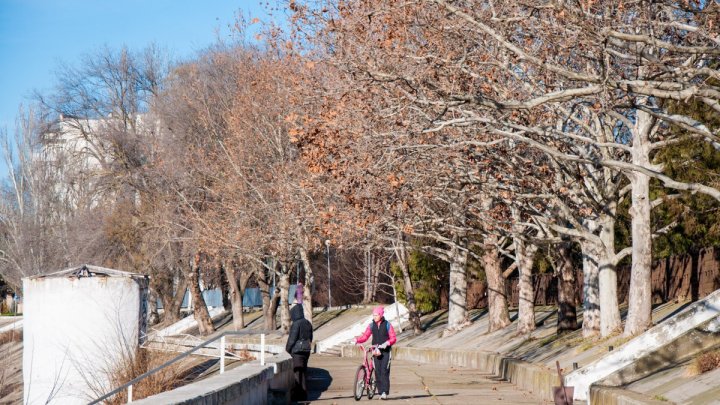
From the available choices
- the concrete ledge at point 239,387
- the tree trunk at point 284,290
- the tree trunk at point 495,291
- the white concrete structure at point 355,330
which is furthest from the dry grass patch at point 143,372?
the tree trunk at point 284,290

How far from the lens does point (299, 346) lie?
21.4 metres

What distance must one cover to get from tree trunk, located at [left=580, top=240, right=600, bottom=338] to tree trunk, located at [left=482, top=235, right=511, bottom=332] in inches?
326

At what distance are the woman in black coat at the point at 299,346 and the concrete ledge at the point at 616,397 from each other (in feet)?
21.7

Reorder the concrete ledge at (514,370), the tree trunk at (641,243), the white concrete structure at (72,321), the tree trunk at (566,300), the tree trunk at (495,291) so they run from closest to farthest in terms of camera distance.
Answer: the concrete ledge at (514,370)
the tree trunk at (641,243)
the tree trunk at (566,300)
the white concrete structure at (72,321)
the tree trunk at (495,291)

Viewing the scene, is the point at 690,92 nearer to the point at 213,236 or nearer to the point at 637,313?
the point at 637,313

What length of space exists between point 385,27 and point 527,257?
1186 cm

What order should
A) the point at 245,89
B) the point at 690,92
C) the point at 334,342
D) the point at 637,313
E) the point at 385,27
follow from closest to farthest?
the point at 690,92 < the point at 637,313 < the point at 385,27 < the point at 245,89 < the point at 334,342

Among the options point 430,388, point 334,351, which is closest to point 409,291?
point 334,351

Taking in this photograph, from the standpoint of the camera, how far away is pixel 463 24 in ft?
68.9

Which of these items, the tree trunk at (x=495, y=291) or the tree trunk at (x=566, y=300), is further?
the tree trunk at (x=495, y=291)

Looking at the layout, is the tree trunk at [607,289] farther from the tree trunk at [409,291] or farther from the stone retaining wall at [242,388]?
the tree trunk at [409,291]

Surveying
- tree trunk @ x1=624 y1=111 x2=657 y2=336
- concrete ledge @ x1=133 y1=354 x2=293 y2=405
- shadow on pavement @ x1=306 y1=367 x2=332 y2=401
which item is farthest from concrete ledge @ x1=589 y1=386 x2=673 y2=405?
shadow on pavement @ x1=306 y1=367 x2=332 y2=401

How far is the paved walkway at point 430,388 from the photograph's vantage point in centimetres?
2128

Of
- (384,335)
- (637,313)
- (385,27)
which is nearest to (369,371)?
(384,335)
